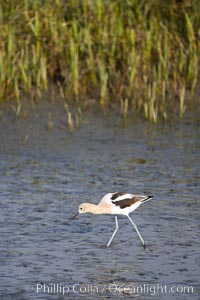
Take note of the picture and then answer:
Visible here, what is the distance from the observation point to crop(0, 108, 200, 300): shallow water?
6176mm

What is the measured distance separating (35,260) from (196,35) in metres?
6.19

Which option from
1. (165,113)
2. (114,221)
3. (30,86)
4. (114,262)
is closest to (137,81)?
(165,113)

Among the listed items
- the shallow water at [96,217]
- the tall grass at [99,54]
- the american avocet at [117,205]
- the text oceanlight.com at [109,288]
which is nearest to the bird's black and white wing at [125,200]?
the american avocet at [117,205]

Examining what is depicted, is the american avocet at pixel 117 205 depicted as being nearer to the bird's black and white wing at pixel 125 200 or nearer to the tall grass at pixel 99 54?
the bird's black and white wing at pixel 125 200

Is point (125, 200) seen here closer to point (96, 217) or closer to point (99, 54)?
point (96, 217)

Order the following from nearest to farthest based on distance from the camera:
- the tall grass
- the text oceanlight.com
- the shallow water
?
the text oceanlight.com
the shallow water
the tall grass

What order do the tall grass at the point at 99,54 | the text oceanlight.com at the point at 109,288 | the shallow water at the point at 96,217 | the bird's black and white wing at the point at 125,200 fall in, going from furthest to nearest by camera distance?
the tall grass at the point at 99,54 < the bird's black and white wing at the point at 125,200 < the shallow water at the point at 96,217 < the text oceanlight.com at the point at 109,288

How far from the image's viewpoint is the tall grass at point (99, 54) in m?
11.5

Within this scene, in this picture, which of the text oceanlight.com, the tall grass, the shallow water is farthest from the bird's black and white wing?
the tall grass

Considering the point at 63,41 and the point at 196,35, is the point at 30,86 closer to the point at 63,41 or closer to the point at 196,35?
the point at 63,41

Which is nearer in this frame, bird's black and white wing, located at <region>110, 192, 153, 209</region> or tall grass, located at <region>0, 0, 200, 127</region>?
bird's black and white wing, located at <region>110, 192, 153, 209</region>

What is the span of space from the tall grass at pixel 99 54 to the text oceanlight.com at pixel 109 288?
540 cm

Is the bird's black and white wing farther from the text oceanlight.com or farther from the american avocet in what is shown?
the text oceanlight.com

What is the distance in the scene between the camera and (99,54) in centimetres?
1174
